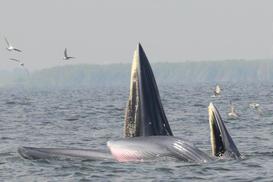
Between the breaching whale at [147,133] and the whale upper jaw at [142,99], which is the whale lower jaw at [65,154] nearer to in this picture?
the breaching whale at [147,133]

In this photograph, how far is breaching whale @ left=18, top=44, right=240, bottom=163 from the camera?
22109 millimetres

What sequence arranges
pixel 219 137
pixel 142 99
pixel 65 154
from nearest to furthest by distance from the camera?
pixel 219 137 < pixel 142 99 < pixel 65 154

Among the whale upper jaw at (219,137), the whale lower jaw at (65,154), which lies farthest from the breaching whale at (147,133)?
the whale lower jaw at (65,154)

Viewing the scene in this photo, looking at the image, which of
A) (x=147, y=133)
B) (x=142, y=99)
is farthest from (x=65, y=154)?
(x=142, y=99)

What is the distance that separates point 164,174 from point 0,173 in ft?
18.1

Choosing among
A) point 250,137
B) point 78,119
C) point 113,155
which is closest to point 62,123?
point 78,119

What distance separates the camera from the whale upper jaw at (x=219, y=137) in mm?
20969

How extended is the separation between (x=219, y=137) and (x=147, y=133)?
2.70 m

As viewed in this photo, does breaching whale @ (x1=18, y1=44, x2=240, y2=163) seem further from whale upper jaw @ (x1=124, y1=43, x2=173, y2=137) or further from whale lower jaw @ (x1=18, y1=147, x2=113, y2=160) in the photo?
whale lower jaw @ (x1=18, y1=147, x2=113, y2=160)

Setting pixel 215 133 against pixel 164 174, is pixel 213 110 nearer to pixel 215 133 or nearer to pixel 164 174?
pixel 215 133

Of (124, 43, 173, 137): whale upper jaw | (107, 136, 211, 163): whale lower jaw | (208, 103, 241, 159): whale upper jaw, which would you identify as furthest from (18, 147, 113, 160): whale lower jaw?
(208, 103, 241, 159): whale upper jaw

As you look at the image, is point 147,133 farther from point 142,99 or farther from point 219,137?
point 219,137

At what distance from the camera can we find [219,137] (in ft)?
70.1

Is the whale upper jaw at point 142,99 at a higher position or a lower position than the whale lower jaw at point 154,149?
higher
